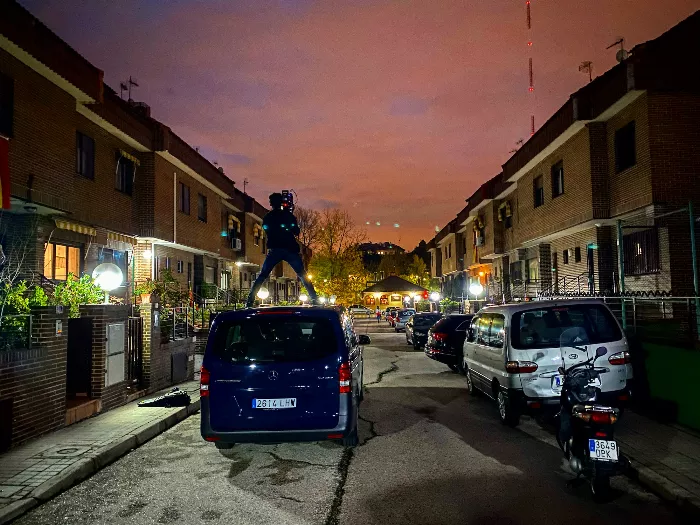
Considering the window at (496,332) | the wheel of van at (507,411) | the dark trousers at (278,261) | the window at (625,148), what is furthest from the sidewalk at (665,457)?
the window at (625,148)

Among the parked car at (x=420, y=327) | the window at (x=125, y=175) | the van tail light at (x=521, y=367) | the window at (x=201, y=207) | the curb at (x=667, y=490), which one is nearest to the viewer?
the curb at (x=667, y=490)

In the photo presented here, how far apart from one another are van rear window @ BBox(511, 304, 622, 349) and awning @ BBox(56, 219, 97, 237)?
11.8 metres

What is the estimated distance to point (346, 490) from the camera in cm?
582

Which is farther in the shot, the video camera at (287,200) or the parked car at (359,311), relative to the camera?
the parked car at (359,311)

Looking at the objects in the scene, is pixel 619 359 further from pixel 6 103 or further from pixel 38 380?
pixel 6 103

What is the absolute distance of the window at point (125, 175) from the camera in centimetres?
1973

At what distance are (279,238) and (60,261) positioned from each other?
298 inches

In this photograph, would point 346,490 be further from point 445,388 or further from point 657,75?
point 657,75

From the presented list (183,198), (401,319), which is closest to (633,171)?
(183,198)

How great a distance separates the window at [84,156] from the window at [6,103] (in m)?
3.68

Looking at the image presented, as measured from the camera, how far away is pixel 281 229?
1195 centimetres

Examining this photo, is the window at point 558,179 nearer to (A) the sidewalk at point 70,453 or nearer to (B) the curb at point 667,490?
(A) the sidewalk at point 70,453

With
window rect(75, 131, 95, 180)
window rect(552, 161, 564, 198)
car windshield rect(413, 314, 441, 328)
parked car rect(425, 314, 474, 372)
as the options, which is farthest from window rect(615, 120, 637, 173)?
window rect(75, 131, 95, 180)

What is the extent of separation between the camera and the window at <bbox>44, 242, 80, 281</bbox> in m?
15.2
